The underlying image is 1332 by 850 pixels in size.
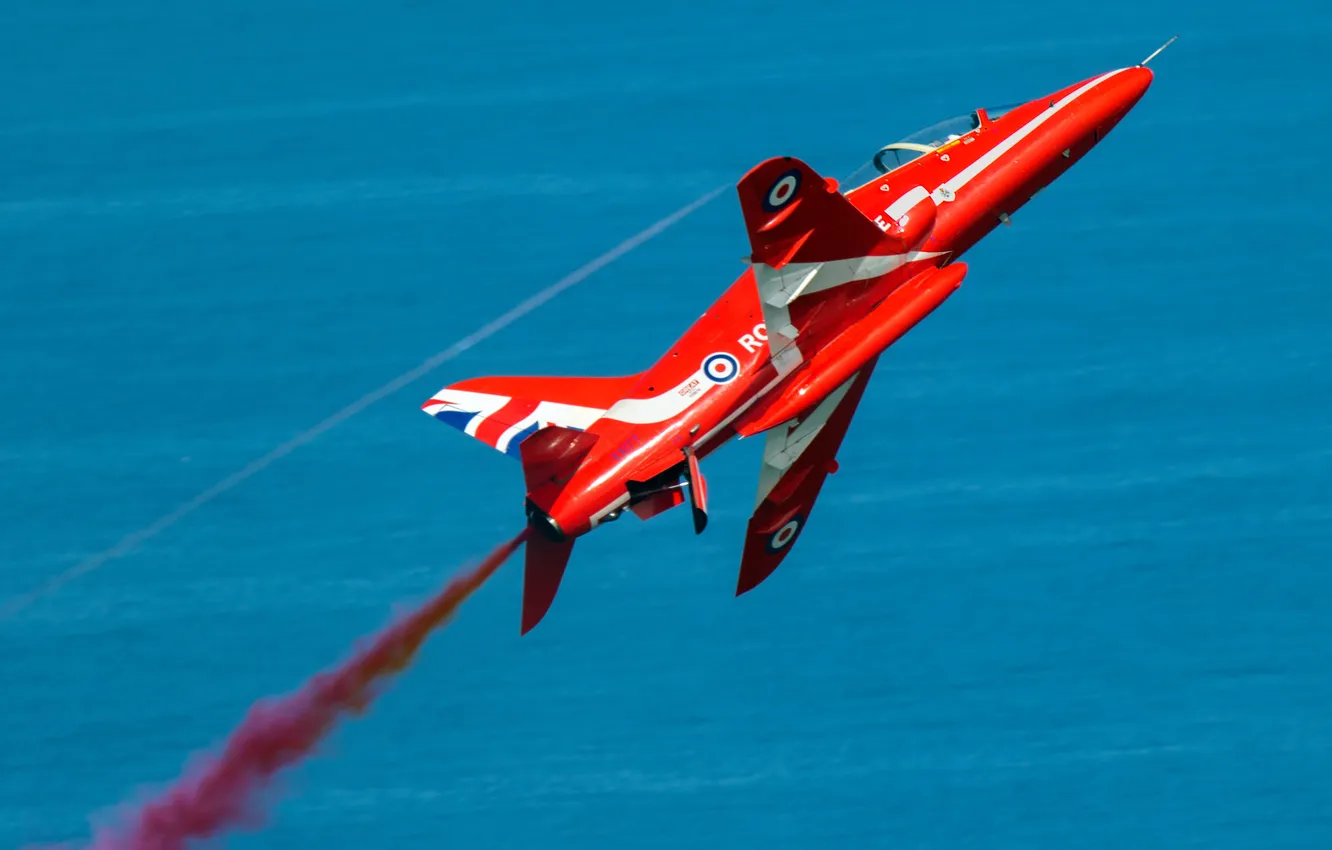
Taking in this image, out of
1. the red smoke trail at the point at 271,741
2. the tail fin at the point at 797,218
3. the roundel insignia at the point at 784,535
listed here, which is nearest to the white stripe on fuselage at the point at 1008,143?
the tail fin at the point at 797,218

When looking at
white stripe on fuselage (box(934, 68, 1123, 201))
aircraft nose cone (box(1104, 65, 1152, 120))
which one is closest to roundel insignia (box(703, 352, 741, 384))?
white stripe on fuselage (box(934, 68, 1123, 201))

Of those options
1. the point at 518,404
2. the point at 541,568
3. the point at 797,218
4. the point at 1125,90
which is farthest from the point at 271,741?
the point at 1125,90

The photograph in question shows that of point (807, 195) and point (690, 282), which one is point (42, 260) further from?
point (807, 195)

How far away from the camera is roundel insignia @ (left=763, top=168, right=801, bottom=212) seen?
27141 mm

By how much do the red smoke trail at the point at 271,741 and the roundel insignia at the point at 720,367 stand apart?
5.42 metres

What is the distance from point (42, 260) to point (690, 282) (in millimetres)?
11229

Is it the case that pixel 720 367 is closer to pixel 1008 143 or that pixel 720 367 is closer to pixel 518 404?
pixel 518 404

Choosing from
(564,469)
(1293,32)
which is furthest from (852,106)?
(564,469)

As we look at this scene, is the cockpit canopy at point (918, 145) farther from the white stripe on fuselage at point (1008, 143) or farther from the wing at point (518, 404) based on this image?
the wing at point (518, 404)

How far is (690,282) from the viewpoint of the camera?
37.1 meters

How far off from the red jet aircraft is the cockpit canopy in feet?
0.10

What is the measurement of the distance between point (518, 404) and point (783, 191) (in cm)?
417

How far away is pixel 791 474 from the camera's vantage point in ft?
98.0

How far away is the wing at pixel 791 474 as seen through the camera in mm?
29547
